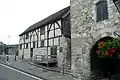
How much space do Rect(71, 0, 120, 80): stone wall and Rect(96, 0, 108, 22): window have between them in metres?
0.21

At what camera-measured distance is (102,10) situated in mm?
7453

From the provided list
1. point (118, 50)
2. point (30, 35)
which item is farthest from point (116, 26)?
point (30, 35)

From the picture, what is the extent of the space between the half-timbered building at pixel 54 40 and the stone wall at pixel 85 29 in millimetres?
4446

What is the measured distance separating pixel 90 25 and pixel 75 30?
1.43m

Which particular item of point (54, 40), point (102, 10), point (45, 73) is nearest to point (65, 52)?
point (54, 40)

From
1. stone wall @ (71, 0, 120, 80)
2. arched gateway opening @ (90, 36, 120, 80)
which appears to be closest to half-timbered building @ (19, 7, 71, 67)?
stone wall @ (71, 0, 120, 80)

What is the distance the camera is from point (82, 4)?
8.73 metres

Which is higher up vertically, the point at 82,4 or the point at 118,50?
the point at 82,4

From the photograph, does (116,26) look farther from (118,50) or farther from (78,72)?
(78,72)

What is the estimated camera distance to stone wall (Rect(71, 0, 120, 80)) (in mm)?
6934

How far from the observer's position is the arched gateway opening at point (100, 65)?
805 cm

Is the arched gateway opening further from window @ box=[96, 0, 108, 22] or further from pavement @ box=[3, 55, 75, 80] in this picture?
pavement @ box=[3, 55, 75, 80]

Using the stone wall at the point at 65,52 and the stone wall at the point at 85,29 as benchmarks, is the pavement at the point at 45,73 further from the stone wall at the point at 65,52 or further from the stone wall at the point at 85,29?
the stone wall at the point at 65,52

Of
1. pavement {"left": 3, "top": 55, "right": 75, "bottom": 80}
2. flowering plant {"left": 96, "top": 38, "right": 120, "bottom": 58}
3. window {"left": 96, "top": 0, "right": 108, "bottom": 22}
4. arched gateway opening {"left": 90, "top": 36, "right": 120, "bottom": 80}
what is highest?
window {"left": 96, "top": 0, "right": 108, "bottom": 22}
